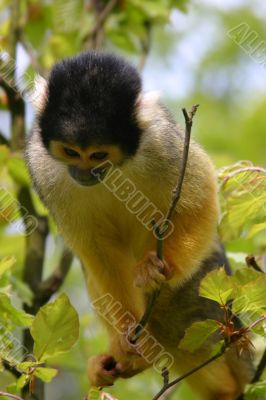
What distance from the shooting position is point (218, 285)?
2961 millimetres

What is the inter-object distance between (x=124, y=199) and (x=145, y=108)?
1.86 feet

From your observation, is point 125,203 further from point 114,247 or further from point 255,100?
point 255,100

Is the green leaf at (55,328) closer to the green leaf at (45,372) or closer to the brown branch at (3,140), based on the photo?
the green leaf at (45,372)

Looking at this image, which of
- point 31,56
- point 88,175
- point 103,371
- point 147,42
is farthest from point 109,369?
point 147,42

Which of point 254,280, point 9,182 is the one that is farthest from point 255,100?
point 254,280

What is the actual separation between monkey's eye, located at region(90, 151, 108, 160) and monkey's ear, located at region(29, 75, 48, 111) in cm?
42

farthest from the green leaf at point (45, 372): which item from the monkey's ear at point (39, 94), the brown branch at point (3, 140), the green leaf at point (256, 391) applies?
the brown branch at point (3, 140)

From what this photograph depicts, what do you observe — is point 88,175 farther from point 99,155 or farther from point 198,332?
point 198,332

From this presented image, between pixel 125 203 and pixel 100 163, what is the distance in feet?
1.58

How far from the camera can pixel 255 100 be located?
33.3ft

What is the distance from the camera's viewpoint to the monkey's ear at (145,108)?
12.5 feet

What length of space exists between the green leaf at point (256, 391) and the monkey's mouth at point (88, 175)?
1.28m

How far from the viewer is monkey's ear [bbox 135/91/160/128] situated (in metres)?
3.80

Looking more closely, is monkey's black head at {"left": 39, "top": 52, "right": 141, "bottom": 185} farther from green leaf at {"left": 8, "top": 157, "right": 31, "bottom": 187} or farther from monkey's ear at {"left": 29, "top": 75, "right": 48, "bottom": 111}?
green leaf at {"left": 8, "top": 157, "right": 31, "bottom": 187}
